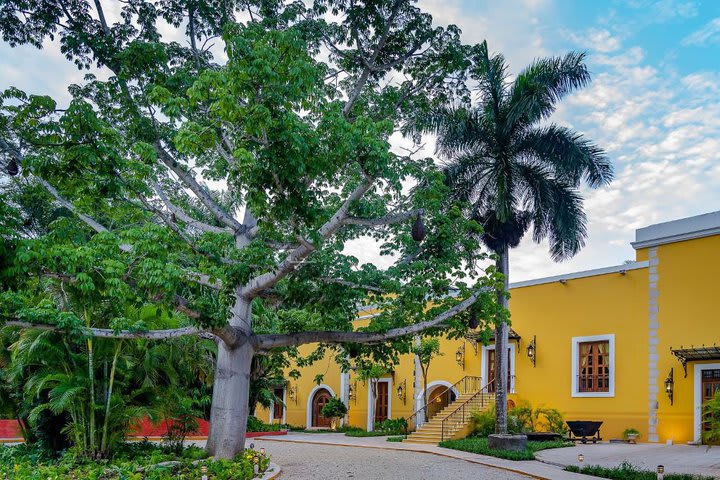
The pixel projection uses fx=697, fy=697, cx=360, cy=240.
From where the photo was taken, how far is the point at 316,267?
13.1 metres

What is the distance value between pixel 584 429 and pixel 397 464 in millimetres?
6321

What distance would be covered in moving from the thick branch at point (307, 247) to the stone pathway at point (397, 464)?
12.2ft

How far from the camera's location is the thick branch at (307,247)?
10.9 m

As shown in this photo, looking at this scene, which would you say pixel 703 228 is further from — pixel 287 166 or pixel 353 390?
pixel 353 390

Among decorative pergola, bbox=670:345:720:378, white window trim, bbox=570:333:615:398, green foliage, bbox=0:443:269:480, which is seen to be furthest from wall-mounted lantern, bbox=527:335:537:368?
green foliage, bbox=0:443:269:480

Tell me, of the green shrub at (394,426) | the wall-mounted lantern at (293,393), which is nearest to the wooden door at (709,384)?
the green shrub at (394,426)

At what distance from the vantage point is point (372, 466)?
14383mm

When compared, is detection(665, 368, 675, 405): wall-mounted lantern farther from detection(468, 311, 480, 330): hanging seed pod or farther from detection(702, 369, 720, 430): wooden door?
detection(468, 311, 480, 330): hanging seed pod

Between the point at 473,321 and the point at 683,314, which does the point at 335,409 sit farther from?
the point at 473,321

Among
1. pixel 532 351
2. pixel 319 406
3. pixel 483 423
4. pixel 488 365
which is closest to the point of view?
pixel 483 423

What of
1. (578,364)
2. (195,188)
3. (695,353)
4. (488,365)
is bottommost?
(488,365)

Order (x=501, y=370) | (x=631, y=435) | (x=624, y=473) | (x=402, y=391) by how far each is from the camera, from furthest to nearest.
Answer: (x=402, y=391)
(x=631, y=435)
(x=501, y=370)
(x=624, y=473)

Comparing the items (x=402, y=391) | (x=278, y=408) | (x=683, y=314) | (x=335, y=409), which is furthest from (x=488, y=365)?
(x=278, y=408)

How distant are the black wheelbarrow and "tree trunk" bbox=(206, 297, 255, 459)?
9.63m
